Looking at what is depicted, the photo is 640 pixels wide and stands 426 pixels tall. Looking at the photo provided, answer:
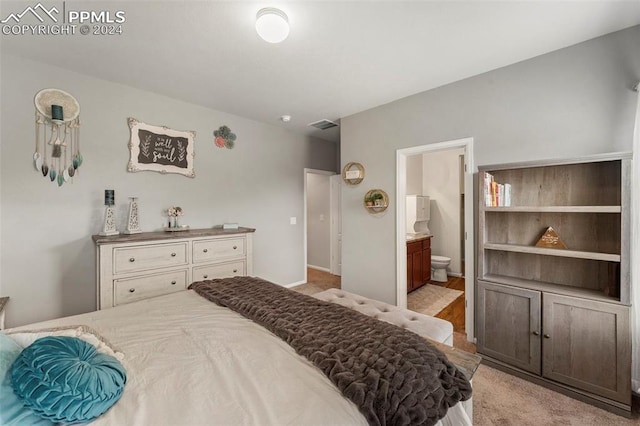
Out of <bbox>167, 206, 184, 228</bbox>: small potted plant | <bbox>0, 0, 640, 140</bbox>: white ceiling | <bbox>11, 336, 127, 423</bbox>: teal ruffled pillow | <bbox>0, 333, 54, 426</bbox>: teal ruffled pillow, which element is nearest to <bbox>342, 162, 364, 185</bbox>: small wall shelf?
<bbox>0, 0, 640, 140</bbox>: white ceiling

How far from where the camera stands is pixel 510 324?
215 centimetres

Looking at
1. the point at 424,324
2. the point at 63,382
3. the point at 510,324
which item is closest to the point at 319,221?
the point at 510,324

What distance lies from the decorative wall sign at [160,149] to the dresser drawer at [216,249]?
3.31ft

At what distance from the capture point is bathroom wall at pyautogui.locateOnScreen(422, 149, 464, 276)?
504cm

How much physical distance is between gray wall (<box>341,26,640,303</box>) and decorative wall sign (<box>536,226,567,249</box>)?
0.65 meters

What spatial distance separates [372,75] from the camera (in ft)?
8.54

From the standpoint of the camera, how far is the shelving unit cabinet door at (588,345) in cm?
170

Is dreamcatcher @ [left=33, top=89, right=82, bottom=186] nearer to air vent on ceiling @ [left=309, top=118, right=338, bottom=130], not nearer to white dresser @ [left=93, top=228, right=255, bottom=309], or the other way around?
white dresser @ [left=93, top=228, right=255, bottom=309]

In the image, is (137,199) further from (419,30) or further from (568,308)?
(568,308)

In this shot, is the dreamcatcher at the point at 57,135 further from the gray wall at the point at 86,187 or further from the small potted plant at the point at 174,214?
the small potted plant at the point at 174,214

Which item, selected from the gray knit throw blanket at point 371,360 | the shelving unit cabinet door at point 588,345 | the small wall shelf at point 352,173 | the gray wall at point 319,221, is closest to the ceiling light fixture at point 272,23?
the gray knit throw blanket at point 371,360

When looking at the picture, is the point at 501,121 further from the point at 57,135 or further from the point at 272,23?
the point at 57,135

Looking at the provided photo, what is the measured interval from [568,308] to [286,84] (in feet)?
10.4

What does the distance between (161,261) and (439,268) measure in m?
4.31
